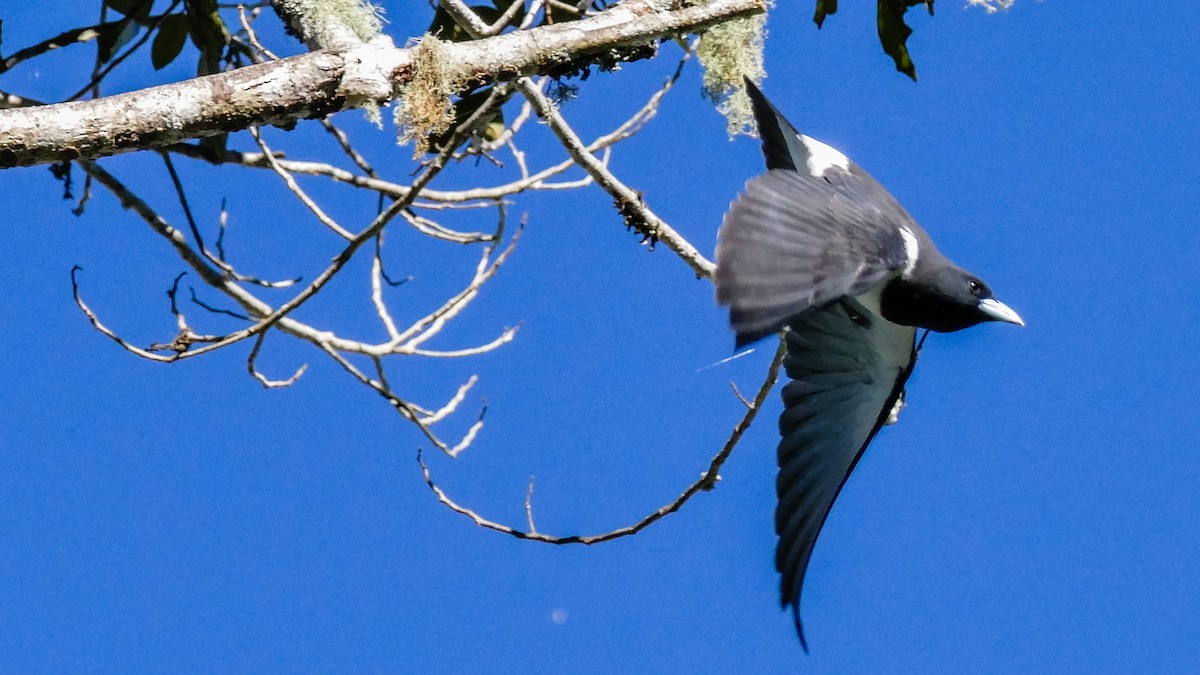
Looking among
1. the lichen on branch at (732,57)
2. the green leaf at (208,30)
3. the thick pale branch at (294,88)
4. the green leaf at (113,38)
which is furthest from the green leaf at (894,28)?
the green leaf at (113,38)

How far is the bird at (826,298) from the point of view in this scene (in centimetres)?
260

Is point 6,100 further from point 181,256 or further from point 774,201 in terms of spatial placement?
point 774,201

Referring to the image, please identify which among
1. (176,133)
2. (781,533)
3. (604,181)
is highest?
(176,133)

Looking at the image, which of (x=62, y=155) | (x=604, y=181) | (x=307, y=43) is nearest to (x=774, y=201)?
(x=604, y=181)

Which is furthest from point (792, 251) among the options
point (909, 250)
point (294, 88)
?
point (294, 88)

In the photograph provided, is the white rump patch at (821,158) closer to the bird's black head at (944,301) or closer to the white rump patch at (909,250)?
the white rump patch at (909,250)

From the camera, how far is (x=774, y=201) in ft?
8.89

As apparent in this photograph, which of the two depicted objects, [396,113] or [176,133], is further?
[396,113]

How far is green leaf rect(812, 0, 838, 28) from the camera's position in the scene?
3096mm

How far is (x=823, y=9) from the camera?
310 centimetres

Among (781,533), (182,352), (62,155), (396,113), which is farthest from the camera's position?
(781,533)

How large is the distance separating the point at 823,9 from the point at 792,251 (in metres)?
0.80

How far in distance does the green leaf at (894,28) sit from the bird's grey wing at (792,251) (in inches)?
14.7

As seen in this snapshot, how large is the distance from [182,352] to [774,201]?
140 cm
